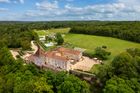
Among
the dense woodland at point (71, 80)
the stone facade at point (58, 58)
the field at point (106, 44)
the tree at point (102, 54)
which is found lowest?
the field at point (106, 44)

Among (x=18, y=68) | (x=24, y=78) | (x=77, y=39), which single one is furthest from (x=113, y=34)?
(x=24, y=78)

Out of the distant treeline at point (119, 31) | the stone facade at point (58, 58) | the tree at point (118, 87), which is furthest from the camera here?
the distant treeline at point (119, 31)

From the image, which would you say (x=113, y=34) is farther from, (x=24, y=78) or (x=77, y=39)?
(x=24, y=78)

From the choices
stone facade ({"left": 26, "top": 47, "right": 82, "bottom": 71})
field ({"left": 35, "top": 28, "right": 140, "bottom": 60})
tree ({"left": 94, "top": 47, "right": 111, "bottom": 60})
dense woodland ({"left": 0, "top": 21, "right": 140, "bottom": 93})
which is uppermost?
dense woodland ({"left": 0, "top": 21, "right": 140, "bottom": 93})

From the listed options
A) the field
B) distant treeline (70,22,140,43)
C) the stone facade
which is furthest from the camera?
distant treeline (70,22,140,43)

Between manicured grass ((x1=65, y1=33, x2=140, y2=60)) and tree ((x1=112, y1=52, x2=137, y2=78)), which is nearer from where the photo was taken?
tree ((x1=112, y1=52, x2=137, y2=78))

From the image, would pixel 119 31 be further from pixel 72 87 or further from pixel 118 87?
pixel 72 87

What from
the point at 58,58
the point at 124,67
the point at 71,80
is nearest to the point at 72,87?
the point at 71,80

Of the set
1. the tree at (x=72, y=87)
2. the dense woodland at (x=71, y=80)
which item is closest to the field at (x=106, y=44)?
the dense woodland at (x=71, y=80)

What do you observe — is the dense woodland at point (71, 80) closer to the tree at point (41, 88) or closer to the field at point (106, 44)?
the tree at point (41, 88)

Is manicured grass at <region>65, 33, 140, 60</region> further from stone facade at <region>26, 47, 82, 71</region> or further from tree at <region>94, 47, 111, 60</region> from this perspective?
stone facade at <region>26, 47, 82, 71</region>

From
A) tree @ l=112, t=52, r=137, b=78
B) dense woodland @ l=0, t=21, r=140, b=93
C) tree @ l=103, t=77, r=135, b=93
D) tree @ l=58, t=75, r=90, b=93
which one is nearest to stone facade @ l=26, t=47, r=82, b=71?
dense woodland @ l=0, t=21, r=140, b=93
